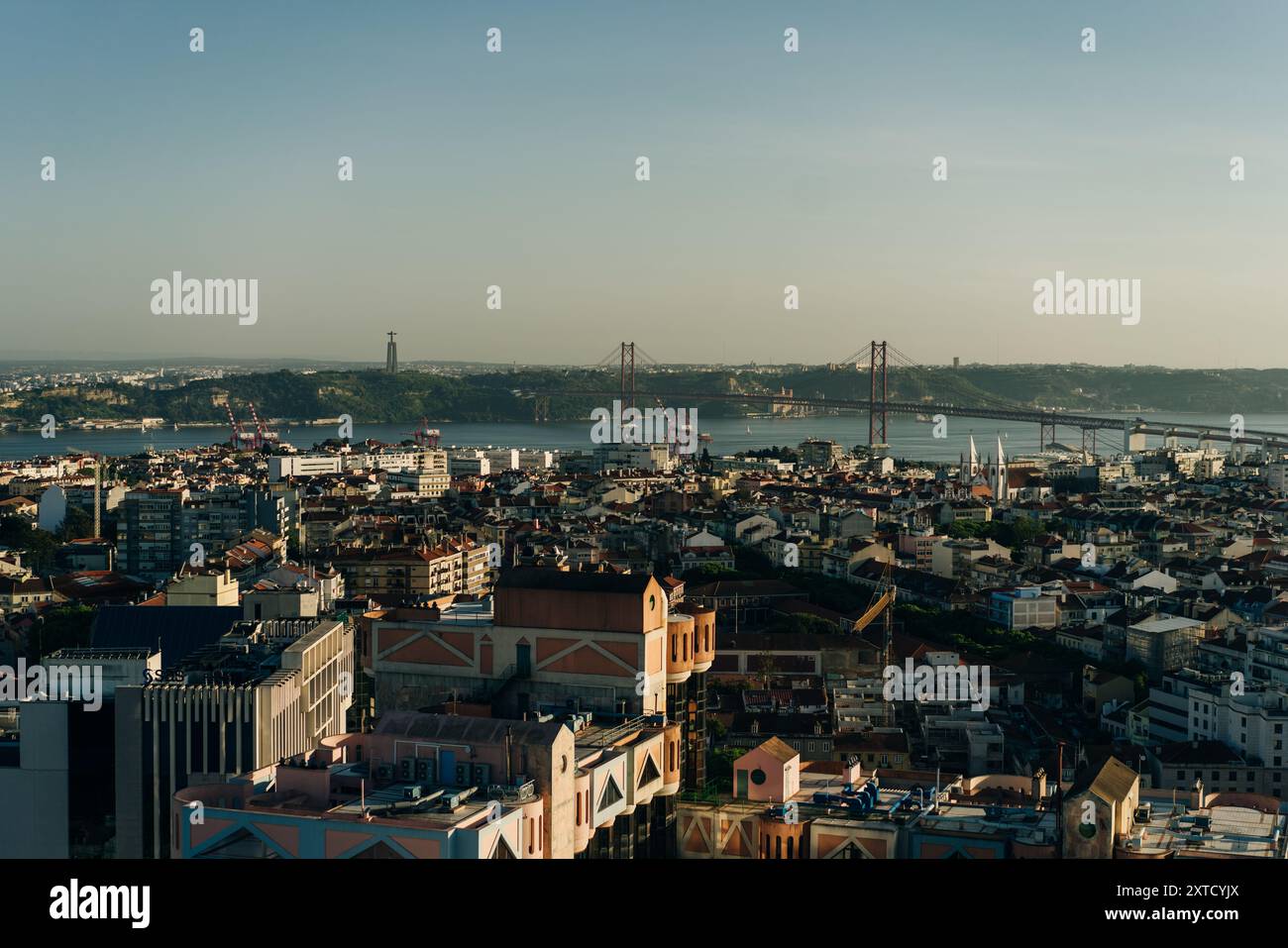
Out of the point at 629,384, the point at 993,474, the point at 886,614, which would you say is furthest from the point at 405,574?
the point at 629,384

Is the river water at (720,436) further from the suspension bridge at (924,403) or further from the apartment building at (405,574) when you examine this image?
the apartment building at (405,574)

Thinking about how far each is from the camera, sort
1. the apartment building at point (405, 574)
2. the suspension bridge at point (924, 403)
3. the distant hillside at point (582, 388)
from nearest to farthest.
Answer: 1. the apartment building at point (405, 574)
2. the suspension bridge at point (924, 403)
3. the distant hillside at point (582, 388)

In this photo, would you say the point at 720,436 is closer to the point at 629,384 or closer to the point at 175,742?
the point at 629,384

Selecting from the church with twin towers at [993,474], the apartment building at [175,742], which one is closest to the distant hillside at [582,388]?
the church with twin towers at [993,474]

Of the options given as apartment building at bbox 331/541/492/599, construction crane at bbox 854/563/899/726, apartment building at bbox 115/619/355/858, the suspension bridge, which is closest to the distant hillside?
the suspension bridge

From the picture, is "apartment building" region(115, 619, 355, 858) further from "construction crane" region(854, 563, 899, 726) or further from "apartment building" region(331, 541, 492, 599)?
"apartment building" region(331, 541, 492, 599)

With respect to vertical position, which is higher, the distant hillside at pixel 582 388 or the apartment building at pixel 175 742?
the distant hillside at pixel 582 388

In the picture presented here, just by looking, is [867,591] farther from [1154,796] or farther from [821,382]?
[821,382]
